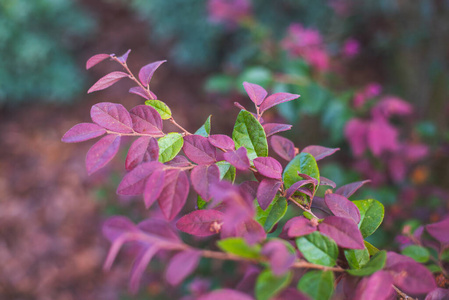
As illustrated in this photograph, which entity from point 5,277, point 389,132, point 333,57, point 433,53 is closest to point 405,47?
point 433,53

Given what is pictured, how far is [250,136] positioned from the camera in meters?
0.57

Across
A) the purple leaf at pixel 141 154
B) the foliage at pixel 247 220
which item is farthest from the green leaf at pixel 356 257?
the purple leaf at pixel 141 154

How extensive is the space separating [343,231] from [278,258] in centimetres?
16

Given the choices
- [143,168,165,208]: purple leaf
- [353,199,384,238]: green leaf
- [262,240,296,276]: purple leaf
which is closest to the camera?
[262,240,296,276]: purple leaf

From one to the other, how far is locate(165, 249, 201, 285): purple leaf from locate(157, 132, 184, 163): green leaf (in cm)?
19

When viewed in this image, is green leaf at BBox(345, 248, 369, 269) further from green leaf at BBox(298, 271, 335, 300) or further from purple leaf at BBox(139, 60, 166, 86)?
Answer: purple leaf at BBox(139, 60, 166, 86)

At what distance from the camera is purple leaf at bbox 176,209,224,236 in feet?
1.61

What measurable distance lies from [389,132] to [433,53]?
0.79 m

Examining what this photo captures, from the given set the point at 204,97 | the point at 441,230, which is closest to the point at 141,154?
the point at 441,230

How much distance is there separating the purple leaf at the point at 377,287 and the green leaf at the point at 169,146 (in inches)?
12.6

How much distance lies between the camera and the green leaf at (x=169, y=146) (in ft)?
1.73

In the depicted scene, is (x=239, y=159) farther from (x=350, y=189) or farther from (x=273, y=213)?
(x=350, y=189)

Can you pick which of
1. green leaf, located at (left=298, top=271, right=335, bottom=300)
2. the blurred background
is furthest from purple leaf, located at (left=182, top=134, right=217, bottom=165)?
the blurred background

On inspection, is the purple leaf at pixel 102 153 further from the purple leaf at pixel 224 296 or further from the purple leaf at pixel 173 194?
the purple leaf at pixel 224 296
